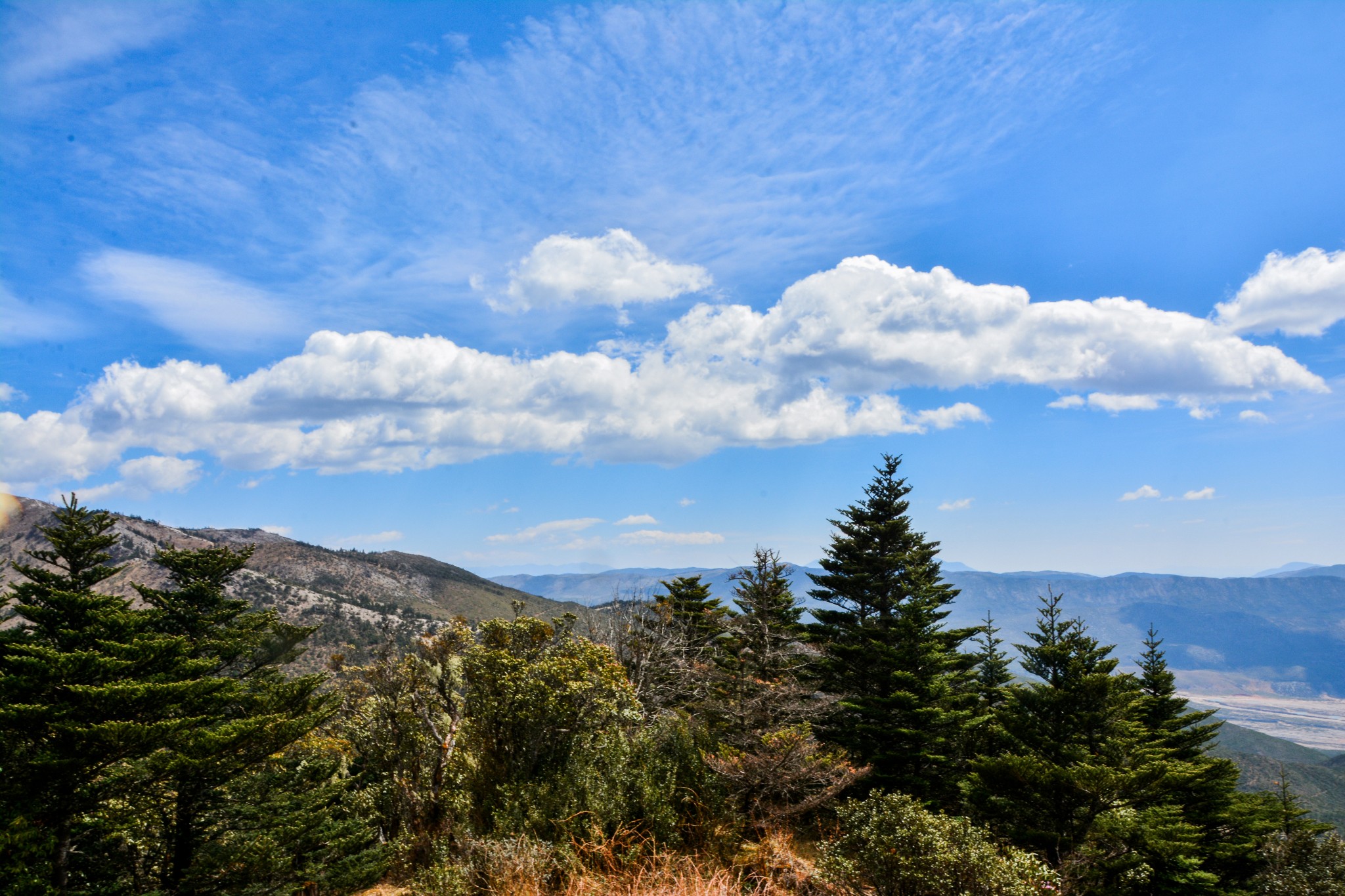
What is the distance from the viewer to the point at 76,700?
570 inches

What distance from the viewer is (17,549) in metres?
144

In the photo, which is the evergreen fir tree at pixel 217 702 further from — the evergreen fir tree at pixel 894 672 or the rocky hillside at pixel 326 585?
the rocky hillside at pixel 326 585

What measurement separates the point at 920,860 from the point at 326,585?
176240 millimetres

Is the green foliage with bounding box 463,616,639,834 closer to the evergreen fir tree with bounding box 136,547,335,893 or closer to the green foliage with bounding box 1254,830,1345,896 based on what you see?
the evergreen fir tree with bounding box 136,547,335,893

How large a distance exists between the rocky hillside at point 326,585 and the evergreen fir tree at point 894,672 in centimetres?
5793

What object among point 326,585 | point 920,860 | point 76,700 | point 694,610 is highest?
point 694,610

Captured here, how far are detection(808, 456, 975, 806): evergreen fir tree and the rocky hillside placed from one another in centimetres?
5793

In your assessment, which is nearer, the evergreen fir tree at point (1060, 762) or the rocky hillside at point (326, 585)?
the evergreen fir tree at point (1060, 762)

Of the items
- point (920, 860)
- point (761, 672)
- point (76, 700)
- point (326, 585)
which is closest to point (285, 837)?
point (76, 700)

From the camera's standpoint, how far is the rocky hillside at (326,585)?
355ft

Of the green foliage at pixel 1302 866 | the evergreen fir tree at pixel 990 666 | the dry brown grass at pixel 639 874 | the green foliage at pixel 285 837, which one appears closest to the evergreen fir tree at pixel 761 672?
the dry brown grass at pixel 639 874

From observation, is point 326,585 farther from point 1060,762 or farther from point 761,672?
point 1060,762

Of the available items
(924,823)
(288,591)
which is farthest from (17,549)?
(924,823)

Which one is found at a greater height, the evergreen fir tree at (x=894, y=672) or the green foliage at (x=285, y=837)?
the evergreen fir tree at (x=894, y=672)
